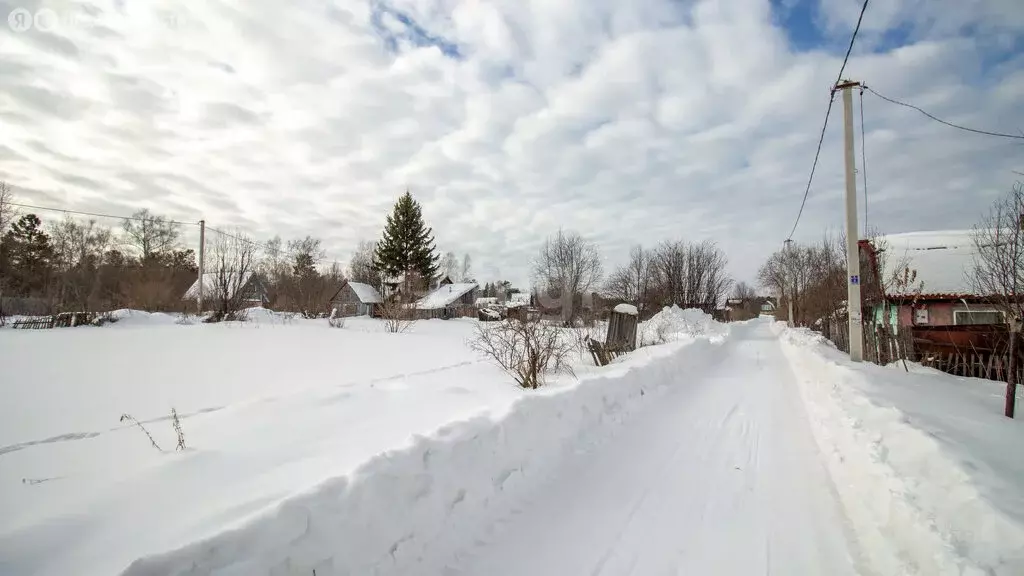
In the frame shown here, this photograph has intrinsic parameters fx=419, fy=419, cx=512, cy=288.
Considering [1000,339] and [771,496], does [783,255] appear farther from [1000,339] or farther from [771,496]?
[771,496]

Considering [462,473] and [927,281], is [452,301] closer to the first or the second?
[927,281]

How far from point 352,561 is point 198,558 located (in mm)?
814

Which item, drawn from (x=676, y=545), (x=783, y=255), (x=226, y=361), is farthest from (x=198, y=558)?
(x=783, y=255)

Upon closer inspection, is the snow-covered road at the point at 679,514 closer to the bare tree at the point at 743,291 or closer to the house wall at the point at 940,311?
the house wall at the point at 940,311

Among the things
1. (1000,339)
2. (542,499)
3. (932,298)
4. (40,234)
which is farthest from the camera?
(40,234)

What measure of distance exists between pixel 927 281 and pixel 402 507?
2359cm

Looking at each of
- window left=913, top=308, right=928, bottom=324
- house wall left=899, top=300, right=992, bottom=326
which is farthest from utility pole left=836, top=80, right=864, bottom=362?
window left=913, top=308, right=928, bottom=324

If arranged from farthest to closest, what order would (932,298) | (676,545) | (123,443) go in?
(932,298), (123,443), (676,545)

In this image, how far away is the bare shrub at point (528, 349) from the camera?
862 cm

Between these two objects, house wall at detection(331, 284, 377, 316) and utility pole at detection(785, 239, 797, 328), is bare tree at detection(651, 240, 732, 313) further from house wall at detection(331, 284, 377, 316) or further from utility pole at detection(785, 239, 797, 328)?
Result: house wall at detection(331, 284, 377, 316)

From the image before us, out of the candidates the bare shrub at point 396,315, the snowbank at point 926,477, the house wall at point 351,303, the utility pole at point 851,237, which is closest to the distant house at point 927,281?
the utility pole at point 851,237

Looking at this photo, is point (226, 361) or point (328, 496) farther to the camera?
point (226, 361)

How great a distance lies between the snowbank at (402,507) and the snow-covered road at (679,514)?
8.2 inches

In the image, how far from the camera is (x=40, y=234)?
36312 millimetres
